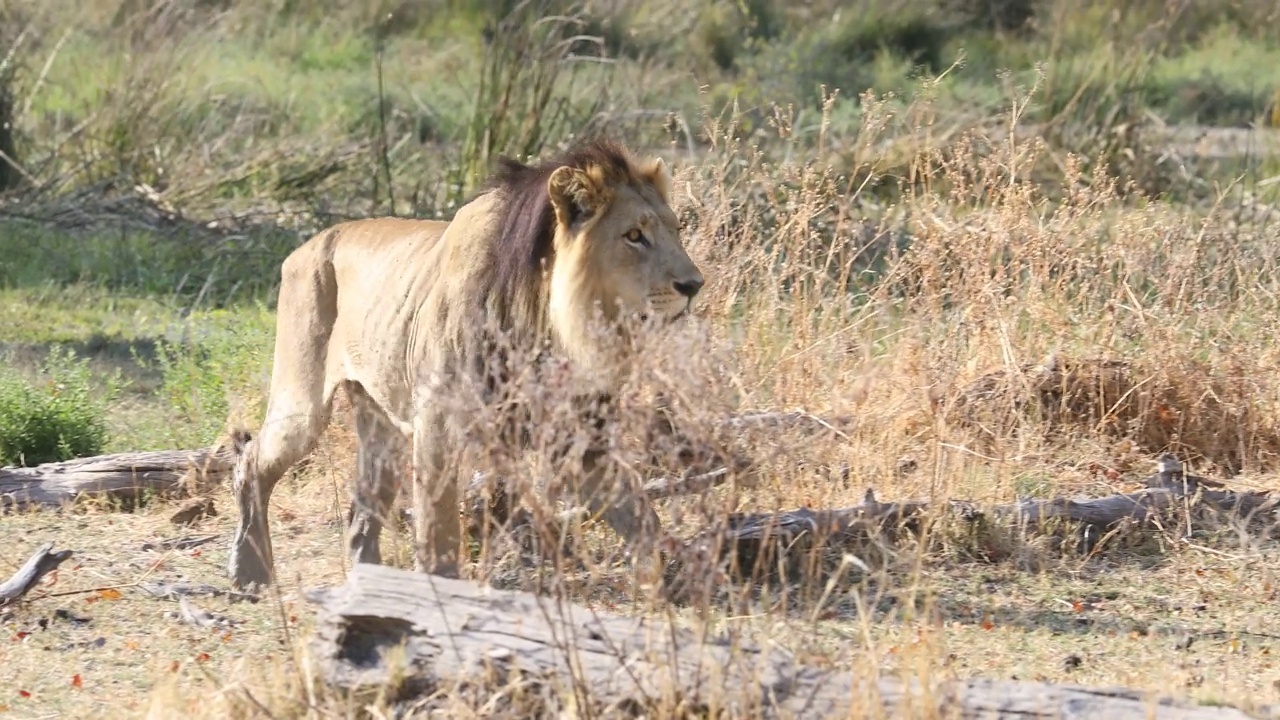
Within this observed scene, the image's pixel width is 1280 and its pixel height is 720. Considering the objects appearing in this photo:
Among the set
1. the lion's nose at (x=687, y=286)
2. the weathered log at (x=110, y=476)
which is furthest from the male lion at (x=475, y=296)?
the weathered log at (x=110, y=476)

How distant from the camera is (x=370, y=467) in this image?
19.6ft

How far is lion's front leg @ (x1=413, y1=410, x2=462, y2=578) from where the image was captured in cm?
489

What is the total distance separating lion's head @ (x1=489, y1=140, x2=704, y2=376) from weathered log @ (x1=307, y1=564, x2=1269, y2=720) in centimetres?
130

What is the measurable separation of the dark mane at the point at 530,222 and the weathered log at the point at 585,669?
1364mm

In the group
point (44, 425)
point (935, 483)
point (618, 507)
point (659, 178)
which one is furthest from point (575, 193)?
point (44, 425)

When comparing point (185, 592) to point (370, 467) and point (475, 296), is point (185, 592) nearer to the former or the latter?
point (370, 467)

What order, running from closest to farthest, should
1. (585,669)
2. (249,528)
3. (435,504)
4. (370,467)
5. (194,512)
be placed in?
(585,669), (435,504), (249,528), (370,467), (194,512)

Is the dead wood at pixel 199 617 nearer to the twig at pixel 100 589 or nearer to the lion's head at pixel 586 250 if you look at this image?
the twig at pixel 100 589

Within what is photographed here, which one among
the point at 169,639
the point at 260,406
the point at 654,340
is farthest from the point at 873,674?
the point at 260,406

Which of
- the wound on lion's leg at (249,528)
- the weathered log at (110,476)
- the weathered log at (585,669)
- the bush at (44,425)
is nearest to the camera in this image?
the weathered log at (585,669)

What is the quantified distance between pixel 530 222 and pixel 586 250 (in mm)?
200

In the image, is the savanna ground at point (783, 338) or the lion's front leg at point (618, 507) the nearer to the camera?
the lion's front leg at point (618, 507)

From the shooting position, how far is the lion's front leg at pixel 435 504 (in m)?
4.89

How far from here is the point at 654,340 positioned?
3.71m
